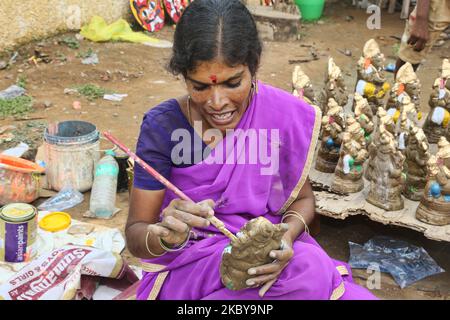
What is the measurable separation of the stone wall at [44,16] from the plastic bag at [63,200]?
3.13 meters

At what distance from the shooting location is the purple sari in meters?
1.87

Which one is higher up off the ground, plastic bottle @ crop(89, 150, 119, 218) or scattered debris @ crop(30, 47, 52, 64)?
scattered debris @ crop(30, 47, 52, 64)

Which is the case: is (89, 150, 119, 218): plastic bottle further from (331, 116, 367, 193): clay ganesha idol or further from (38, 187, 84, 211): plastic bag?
(331, 116, 367, 193): clay ganesha idol

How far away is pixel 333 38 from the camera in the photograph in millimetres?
8477

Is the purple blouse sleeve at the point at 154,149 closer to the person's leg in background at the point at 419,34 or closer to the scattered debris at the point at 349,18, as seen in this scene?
the person's leg in background at the point at 419,34

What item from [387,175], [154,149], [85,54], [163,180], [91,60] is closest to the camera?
[163,180]

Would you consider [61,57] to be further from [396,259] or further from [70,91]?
[396,259]

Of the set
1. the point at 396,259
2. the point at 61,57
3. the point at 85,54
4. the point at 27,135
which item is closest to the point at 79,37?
the point at 85,54

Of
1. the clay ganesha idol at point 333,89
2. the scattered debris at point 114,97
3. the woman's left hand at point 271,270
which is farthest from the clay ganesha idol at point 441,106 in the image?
the scattered debris at point 114,97

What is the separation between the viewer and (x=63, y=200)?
3.64 metres

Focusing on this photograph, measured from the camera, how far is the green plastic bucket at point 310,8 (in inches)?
358

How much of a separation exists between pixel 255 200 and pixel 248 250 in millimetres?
402

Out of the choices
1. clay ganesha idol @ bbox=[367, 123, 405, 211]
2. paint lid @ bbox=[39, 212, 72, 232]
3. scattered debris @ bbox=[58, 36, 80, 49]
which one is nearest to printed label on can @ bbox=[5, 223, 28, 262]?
paint lid @ bbox=[39, 212, 72, 232]
